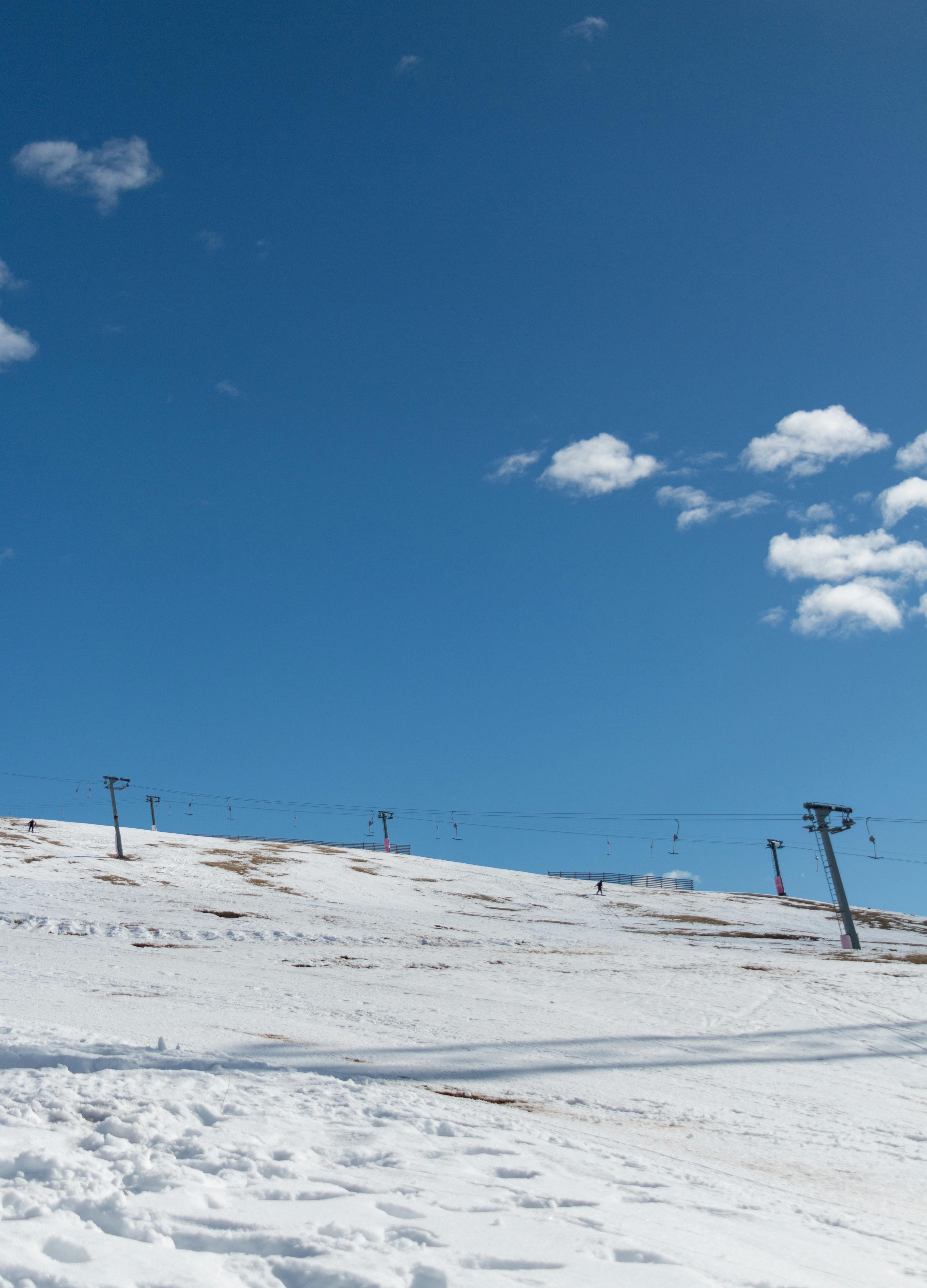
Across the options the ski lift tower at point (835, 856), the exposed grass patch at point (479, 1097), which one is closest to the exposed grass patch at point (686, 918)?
the ski lift tower at point (835, 856)

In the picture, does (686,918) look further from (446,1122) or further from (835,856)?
(446,1122)

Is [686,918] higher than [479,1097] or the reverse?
the reverse

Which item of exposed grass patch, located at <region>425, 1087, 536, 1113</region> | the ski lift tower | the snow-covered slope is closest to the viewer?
the snow-covered slope

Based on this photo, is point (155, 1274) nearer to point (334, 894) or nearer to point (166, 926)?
point (166, 926)

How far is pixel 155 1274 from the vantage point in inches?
147

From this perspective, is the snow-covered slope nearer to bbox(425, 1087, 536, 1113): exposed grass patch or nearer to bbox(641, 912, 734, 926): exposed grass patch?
bbox(425, 1087, 536, 1113): exposed grass patch

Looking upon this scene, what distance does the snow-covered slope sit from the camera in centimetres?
408

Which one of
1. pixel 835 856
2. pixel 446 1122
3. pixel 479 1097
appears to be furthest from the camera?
pixel 835 856

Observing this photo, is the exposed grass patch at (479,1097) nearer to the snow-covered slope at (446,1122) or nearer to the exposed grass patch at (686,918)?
the snow-covered slope at (446,1122)

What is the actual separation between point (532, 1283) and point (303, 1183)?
1.76 metres

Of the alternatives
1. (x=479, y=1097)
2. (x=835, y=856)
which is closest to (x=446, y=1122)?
(x=479, y=1097)

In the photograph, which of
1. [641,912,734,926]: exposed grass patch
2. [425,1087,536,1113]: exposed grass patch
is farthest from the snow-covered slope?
[641,912,734,926]: exposed grass patch

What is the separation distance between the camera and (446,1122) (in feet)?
21.3

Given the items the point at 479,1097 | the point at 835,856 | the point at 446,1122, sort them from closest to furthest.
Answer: the point at 446,1122 → the point at 479,1097 → the point at 835,856
